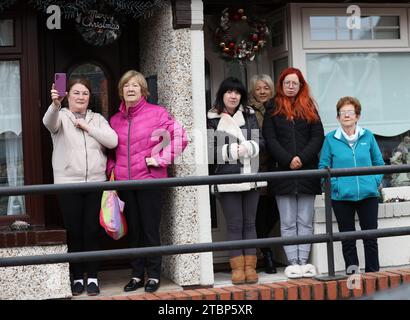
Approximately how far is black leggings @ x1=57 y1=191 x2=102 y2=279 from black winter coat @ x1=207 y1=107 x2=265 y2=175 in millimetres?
1022

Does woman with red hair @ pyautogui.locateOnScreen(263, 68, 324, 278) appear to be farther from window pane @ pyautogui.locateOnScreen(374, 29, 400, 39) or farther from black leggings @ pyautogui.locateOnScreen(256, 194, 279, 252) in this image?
window pane @ pyautogui.locateOnScreen(374, 29, 400, 39)

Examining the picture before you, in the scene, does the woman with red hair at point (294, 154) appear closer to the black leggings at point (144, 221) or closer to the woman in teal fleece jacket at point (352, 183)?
the woman in teal fleece jacket at point (352, 183)

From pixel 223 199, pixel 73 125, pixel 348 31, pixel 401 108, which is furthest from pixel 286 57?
pixel 73 125

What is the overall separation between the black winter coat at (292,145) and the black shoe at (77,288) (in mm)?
1820

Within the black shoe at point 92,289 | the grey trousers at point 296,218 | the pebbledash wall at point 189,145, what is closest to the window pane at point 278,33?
the pebbledash wall at point 189,145

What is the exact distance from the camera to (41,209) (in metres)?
6.14

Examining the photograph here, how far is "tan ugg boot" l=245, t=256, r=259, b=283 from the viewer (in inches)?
237

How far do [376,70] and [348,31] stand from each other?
50 centimetres

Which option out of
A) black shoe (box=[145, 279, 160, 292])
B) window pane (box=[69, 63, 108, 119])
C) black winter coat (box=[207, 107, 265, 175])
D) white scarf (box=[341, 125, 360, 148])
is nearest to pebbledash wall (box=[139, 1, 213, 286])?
black winter coat (box=[207, 107, 265, 175])

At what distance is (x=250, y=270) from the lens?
6023 mm

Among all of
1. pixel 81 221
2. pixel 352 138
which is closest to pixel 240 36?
pixel 352 138

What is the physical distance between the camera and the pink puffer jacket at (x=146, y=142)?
5.88 m
